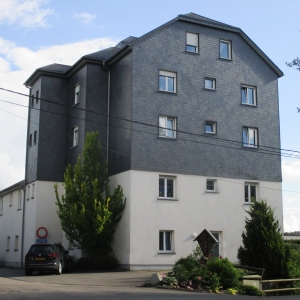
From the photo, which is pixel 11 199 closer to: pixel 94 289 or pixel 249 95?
pixel 249 95

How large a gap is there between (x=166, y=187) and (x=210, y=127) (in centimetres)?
488

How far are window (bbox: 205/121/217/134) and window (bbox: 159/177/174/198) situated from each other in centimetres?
398

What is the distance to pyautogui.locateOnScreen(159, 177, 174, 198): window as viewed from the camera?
30.2 meters

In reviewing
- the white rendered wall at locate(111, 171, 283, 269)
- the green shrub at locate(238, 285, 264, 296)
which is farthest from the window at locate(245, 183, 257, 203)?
the green shrub at locate(238, 285, 264, 296)

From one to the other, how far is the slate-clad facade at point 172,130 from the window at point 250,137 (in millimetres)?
69

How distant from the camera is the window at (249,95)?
34125 mm

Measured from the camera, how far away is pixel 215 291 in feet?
A: 66.7

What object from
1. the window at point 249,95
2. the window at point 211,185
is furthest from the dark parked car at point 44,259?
the window at point 249,95

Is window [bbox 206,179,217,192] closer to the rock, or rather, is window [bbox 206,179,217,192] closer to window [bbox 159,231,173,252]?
window [bbox 159,231,173,252]

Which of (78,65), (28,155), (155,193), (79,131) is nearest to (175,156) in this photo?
(155,193)

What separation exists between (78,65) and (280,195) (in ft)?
48.1

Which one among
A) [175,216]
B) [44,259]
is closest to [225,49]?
[175,216]

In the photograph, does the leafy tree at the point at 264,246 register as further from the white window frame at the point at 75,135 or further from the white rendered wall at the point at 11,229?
the white rendered wall at the point at 11,229

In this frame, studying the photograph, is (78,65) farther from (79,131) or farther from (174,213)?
(174,213)
